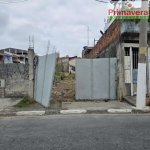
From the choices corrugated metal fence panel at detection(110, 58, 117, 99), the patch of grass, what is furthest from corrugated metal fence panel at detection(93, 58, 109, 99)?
the patch of grass

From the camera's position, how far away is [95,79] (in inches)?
329

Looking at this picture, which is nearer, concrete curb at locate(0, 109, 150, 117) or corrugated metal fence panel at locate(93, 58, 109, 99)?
Result: concrete curb at locate(0, 109, 150, 117)

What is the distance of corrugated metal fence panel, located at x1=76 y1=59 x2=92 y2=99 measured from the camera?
8.27 metres

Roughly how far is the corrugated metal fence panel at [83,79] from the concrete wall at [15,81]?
2589 millimetres

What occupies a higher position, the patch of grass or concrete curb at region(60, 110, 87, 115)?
the patch of grass

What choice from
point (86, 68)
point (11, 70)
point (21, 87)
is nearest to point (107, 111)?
point (86, 68)

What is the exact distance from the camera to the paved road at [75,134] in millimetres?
3227

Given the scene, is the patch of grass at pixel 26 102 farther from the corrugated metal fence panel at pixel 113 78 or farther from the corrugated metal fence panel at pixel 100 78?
the corrugated metal fence panel at pixel 113 78

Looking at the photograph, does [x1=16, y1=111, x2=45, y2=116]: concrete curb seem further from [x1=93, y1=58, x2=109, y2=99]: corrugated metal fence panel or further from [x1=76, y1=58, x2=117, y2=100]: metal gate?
[x1=93, y1=58, x2=109, y2=99]: corrugated metal fence panel

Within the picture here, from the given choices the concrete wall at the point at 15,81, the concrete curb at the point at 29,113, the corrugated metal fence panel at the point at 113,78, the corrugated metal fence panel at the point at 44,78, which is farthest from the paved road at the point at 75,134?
the concrete wall at the point at 15,81

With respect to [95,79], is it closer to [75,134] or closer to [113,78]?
[113,78]

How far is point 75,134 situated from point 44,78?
365 cm

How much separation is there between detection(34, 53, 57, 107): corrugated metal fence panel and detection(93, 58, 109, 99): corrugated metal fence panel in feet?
8.42

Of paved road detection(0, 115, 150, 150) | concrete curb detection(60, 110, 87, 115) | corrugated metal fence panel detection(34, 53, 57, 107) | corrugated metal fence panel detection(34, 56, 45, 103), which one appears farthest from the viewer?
Answer: corrugated metal fence panel detection(34, 56, 45, 103)
